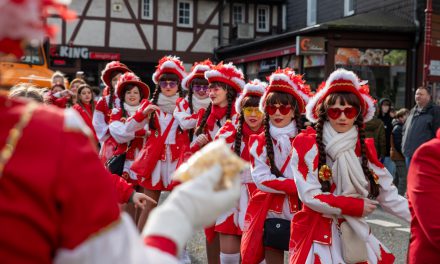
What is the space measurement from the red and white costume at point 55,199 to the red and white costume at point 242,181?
168 inches

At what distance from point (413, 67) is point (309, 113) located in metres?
16.8

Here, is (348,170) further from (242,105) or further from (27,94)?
(27,94)

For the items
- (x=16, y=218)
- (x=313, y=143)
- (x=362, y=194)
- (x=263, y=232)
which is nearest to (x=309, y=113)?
(x=313, y=143)

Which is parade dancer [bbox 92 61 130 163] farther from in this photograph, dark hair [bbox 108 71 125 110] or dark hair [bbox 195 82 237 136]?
dark hair [bbox 195 82 237 136]

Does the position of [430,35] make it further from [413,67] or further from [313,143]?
[313,143]

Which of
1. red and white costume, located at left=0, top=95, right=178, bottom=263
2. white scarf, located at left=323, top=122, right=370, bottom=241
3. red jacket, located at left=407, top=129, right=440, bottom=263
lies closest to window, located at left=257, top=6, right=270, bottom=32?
white scarf, located at left=323, top=122, right=370, bottom=241

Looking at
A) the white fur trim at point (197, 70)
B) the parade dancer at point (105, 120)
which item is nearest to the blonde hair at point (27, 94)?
the white fur trim at point (197, 70)

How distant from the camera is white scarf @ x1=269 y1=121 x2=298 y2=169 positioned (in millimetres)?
5387

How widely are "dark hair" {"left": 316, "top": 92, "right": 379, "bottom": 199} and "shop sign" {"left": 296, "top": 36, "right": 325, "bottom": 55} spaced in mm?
15025

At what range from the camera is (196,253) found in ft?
25.6

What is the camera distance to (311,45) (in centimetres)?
1975

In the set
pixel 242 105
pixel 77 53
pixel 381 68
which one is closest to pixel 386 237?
pixel 242 105

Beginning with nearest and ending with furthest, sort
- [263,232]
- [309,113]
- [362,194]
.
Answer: [362,194] → [309,113] → [263,232]

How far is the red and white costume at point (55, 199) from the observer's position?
5.03ft
